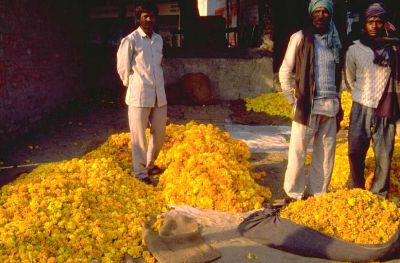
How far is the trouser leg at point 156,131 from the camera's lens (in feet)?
20.5

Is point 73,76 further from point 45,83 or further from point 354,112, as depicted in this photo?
point 354,112

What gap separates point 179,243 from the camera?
14.3 ft

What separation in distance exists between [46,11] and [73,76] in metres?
1.96

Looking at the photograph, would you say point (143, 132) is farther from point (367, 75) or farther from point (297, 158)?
point (367, 75)

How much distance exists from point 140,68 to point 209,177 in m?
1.75

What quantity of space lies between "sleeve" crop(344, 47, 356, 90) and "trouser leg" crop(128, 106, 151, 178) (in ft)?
8.54

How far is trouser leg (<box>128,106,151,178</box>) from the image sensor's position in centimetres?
607

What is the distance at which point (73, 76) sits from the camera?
11.9m

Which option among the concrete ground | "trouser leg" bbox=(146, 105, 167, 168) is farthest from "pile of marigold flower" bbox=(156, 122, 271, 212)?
the concrete ground

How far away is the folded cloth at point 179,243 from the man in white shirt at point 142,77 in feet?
5.09

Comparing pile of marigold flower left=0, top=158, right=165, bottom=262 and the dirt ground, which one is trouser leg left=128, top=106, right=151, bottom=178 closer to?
pile of marigold flower left=0, top=158, right=165, bottom=262

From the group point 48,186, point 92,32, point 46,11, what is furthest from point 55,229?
point 92,32

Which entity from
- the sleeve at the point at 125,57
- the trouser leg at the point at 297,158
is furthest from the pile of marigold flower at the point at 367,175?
the sleeve at the point at 125,57

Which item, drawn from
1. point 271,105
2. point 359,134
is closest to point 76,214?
point 359,134
